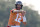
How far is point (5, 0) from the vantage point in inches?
691

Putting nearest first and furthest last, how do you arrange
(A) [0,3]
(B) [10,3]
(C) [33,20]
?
(B) [10,3] → (A) [0,3] → (C) [33,20]

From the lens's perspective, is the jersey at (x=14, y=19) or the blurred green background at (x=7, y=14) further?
the blurred green background at (x=7, y=14)

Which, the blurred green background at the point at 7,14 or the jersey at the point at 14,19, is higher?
the blurred green background at the point at 7,14

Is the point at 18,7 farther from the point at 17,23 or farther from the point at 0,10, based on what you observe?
the point at 0,10

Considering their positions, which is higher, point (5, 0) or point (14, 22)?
point (5, 0)

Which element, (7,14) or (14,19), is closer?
(14,19)

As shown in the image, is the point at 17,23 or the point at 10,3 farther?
the point at 10,3

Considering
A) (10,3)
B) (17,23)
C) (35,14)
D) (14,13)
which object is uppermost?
(10,3)

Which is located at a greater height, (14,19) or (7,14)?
(7,14)

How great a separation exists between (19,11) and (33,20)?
54.1 ft

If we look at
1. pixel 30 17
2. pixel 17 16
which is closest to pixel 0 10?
pixel 30 17

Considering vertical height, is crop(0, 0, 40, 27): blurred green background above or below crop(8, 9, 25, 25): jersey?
above

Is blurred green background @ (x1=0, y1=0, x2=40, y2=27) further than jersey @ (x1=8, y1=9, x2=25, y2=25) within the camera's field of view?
Yes

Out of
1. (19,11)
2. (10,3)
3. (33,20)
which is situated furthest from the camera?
(33,20)
